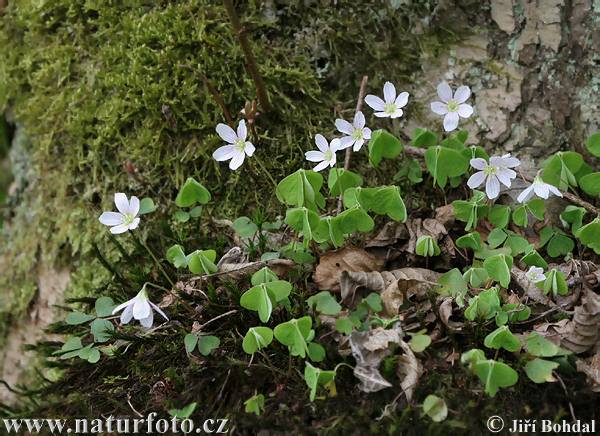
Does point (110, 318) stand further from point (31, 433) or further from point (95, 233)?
point (95, 233)

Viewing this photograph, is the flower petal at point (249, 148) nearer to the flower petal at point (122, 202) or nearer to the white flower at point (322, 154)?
the white flower at point (322, 154)

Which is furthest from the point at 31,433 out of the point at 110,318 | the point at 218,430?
the point at 218,430

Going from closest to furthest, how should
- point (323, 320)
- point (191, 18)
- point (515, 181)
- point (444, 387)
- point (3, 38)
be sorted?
point (444, 387), point (323, 320), point (515, 181), point (191, 18), point (3, 38)

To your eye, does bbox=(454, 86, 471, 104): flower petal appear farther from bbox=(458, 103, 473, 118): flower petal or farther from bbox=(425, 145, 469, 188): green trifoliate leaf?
bbox=(425, 145, 469, 188): green trifoliate leaf

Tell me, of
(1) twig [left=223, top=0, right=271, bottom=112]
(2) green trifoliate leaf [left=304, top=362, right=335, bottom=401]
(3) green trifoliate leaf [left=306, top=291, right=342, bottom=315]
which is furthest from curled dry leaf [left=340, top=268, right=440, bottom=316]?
(1) twig [left=223, top=0, right=271, bottom=112]

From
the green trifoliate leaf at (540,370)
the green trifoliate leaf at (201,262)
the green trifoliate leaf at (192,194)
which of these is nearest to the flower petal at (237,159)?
the green trifoliate leaf at (192,194)
